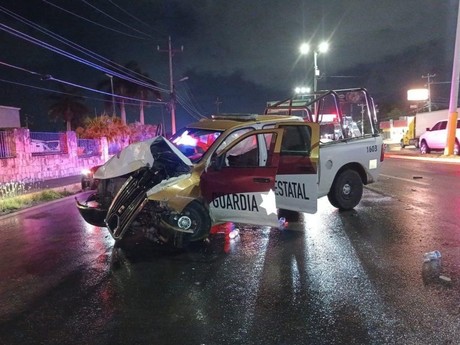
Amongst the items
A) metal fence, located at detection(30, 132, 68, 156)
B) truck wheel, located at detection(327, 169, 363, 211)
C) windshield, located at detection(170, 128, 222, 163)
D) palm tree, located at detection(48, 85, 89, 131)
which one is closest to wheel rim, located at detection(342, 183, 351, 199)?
truck wheel, located at detection(327, 169, 363, 211)

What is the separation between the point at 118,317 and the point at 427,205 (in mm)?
7316

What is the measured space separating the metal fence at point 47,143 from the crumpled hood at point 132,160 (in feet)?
42.4

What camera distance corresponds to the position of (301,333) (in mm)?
3756

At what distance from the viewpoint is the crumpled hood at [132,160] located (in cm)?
650

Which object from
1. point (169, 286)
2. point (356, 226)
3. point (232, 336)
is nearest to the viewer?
point (232, 336)

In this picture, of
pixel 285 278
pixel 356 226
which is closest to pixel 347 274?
pixel 285 278

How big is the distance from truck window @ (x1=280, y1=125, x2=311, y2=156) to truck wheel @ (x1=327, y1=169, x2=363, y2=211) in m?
1.73

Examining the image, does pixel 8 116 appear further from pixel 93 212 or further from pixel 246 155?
pixel 246 155

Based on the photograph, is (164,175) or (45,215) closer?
(164,175)

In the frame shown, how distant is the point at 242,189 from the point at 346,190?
3.23m

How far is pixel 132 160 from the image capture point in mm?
6582

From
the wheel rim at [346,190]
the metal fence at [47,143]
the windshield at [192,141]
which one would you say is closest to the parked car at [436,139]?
the wheel rim at [346,190]

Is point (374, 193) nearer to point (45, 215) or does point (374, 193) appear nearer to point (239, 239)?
point (239, 239)

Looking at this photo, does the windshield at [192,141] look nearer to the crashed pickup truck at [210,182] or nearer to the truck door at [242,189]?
the crashed pickup truck at [210,182]
